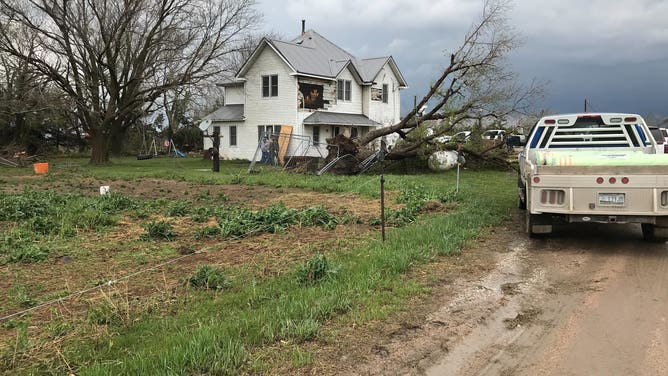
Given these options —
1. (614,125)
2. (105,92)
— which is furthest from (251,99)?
(614,125)

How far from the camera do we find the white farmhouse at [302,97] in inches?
1315

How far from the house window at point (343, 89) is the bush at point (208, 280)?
100 feet

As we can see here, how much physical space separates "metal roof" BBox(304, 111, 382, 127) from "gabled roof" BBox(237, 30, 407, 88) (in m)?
2.39

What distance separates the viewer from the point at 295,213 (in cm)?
1052

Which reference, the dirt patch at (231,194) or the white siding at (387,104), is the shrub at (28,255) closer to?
the dirt patch at (231,194)

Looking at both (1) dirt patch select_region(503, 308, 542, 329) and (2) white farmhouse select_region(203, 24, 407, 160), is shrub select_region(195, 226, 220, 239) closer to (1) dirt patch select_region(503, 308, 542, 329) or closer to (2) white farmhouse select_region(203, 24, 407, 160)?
(1) dirt patch select_region(503, 308, 542, 329)

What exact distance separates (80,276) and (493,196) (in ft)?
34.2

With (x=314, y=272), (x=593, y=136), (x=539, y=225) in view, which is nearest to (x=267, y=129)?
(x=593, y=136)

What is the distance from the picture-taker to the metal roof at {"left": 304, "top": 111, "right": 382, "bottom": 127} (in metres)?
33.3

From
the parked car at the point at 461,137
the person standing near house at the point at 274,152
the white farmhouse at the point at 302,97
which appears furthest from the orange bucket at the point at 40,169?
the parked car at the point at 461,137

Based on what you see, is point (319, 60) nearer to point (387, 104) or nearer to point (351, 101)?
point (351, 101)

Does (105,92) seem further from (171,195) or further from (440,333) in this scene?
(440,333)

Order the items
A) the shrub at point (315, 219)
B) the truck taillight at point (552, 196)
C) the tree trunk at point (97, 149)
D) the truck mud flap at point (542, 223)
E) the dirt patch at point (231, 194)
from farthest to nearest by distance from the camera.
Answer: the tree trunk at point (97, 149), the dirt patch at point (231, 194), the shrub at point (315, 219), the truck mud flap at point (542, 223), the truck taillight at point (552, 196)

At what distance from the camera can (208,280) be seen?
616 cm
